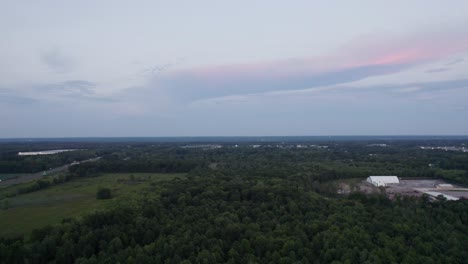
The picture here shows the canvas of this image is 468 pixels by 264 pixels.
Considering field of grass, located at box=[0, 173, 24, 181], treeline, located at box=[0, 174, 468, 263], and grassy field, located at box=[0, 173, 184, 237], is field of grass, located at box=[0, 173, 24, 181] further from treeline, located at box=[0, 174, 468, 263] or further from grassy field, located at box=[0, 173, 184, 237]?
treeline, located at box=[0, 174, 468, 263]

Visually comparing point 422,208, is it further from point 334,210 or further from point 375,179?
point 375,179

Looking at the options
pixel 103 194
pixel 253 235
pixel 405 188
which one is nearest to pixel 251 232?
pixel 253 235

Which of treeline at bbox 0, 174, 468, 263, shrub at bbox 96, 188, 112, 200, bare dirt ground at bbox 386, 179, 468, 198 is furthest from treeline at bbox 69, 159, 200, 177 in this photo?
A: bare dirt ground at bbox 386, 179, 468, 198

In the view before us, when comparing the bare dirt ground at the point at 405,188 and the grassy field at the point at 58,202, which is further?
the bare dirt ground at the point at 405,188

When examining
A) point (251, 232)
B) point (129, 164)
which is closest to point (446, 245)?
point (251, 232)

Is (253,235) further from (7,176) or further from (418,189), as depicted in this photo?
(7,176)

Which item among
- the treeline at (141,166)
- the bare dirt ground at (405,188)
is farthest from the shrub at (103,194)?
the bare dirt ground at (405,188)

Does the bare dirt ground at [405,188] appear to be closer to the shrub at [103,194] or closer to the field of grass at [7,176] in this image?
the shrub at [103,194]
